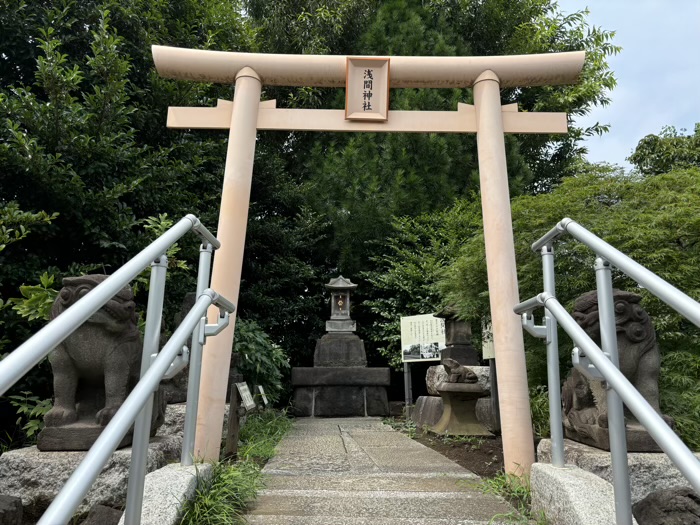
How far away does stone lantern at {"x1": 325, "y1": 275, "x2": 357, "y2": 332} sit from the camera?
1003cm

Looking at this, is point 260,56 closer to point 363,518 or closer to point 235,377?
point 363,518

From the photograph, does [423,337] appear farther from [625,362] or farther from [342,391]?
[625,362]

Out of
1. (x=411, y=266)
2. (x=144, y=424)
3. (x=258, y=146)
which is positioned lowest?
(x=144, y=424)

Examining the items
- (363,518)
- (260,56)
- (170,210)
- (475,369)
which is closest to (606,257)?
(363,518)

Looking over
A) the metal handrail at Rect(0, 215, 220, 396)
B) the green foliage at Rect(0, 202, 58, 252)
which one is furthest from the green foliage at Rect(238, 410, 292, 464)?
the green foliage at Rect(0, 202, 58, 252)

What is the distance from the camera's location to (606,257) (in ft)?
5.53

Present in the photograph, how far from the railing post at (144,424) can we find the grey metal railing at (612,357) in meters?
1.32

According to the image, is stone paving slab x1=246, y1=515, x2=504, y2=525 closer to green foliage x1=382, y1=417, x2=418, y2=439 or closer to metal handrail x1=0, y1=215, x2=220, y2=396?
metal handrail x1=0, y1=215, x2=220, y2=396

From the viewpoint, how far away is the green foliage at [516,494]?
2.15m

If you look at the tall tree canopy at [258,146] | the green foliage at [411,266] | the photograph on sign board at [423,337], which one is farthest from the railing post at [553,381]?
the green foliage at [411,266]

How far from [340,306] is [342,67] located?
6.79 metres

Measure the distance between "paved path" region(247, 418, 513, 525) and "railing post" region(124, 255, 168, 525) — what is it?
62cm

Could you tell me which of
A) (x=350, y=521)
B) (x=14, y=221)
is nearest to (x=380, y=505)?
(x=350, y=521)

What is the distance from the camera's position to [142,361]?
1.77 metres
